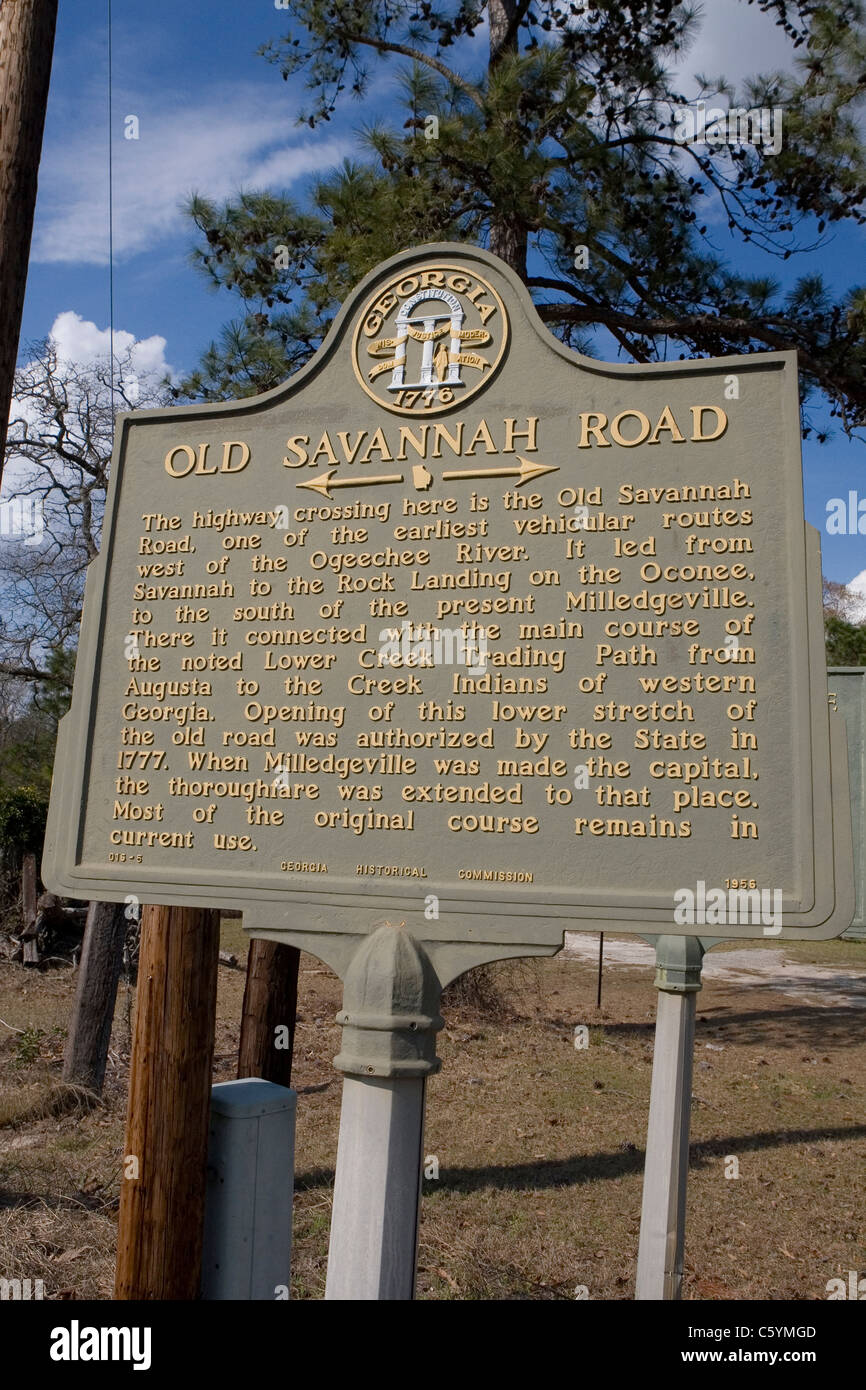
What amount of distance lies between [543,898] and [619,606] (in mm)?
848

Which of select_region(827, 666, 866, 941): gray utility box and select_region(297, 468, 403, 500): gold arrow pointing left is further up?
select_region(827, 666, 866, 941): gray utility box

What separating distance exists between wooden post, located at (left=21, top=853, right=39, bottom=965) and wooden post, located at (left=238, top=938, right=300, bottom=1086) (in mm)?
8052

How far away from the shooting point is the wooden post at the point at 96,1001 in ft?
26.7

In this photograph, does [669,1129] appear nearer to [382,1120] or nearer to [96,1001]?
[382,1120]

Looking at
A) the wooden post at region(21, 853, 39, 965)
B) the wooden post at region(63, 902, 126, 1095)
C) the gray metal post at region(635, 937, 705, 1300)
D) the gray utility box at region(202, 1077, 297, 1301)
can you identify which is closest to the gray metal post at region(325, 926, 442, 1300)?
the gray utility box at region(202, 1077, 297, 1301)

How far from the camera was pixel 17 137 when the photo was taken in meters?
4.97

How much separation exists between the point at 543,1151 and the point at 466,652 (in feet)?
18.3

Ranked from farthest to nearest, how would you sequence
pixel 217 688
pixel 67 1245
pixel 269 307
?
pixel 269 307, pixel 67 1245, pixel 217 688

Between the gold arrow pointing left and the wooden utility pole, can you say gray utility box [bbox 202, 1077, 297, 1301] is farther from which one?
the wooden utility pole

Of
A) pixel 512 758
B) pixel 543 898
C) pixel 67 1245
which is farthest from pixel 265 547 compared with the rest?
pixel 67 1245

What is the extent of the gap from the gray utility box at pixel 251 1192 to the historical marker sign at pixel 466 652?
3.19 ft

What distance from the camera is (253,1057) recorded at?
261 inches

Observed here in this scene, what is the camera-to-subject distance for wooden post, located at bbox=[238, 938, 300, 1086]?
21.7ft
